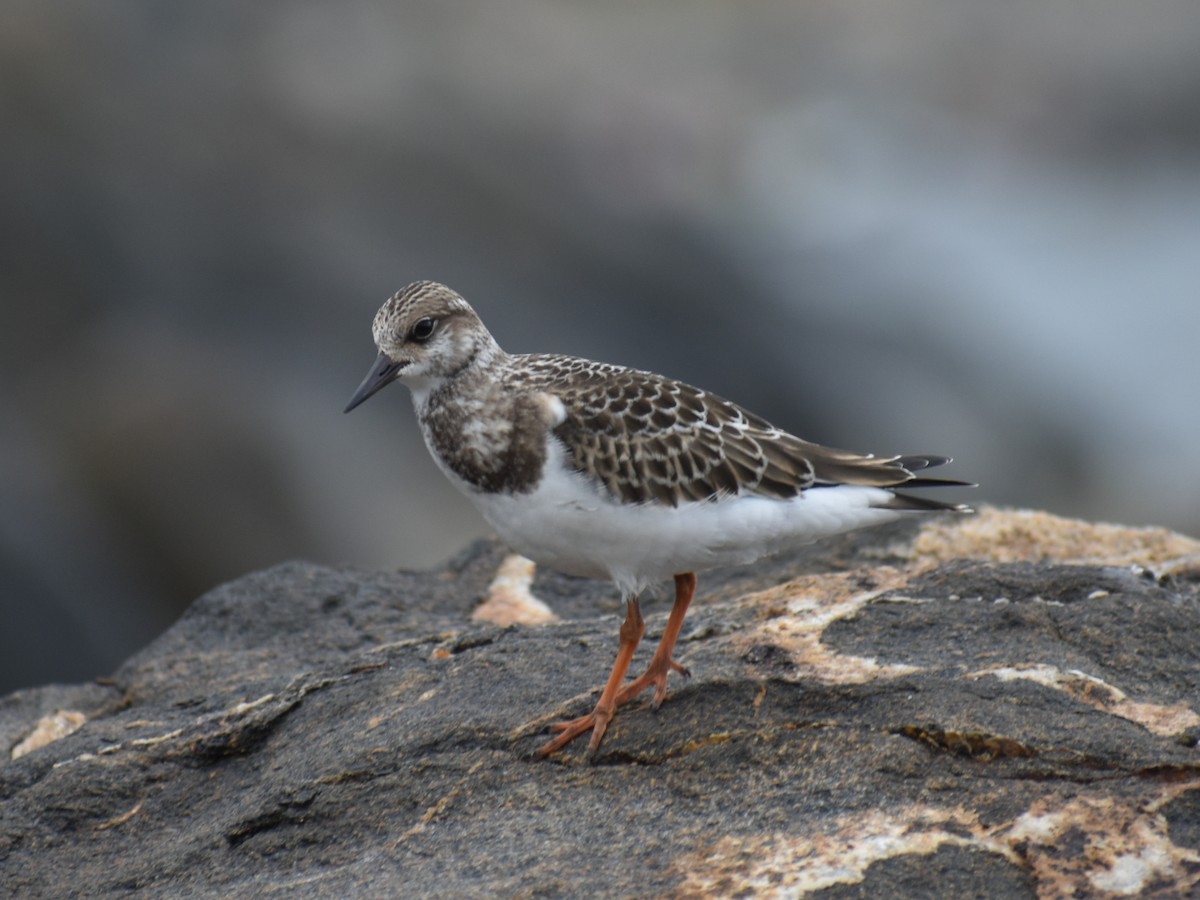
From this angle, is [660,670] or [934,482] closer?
[660,670]

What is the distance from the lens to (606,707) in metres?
5.53

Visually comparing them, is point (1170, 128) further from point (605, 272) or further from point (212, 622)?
point (212, 622)

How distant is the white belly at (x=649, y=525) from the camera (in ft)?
18.0

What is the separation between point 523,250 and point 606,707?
36.2 ft

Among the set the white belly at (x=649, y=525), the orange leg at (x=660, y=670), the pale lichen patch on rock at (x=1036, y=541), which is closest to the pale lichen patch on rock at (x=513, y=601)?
the orange leg at (x=660, y=670)

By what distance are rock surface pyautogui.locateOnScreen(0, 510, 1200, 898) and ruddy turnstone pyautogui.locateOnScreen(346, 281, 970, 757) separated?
17.3 inches

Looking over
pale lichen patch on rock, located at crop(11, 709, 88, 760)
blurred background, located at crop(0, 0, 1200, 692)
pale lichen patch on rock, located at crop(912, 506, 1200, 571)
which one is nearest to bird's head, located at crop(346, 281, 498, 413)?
pale lichen patch on rock, located at crop(11, 709, 88, 760)

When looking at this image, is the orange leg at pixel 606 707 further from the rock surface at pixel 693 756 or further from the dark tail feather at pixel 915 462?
the dark tail feather at pixel 915 462

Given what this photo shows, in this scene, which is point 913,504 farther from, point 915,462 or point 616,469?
point 616,469

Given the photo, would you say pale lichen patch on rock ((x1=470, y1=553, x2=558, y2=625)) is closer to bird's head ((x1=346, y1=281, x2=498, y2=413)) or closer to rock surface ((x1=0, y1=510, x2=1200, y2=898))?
rock surface ((x1=0, y1=510, x2=1200, y2=898))

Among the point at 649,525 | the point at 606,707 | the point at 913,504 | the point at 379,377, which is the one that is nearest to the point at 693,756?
the point at 606,707

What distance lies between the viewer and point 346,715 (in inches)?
236

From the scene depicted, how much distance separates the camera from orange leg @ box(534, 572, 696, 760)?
17.8ft

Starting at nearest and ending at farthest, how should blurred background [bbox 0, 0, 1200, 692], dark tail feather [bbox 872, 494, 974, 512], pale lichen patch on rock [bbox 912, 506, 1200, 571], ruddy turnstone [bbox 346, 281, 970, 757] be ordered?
ruddy turnstone [bbox 346, 281, 970, 757] < dark tail feather [bbox 872, 494, 974, 512] < pale lichen patch on rock [bbox 912, 506, 1200, 571] < blurred background [bbox 0, 0, 1200, 692]
